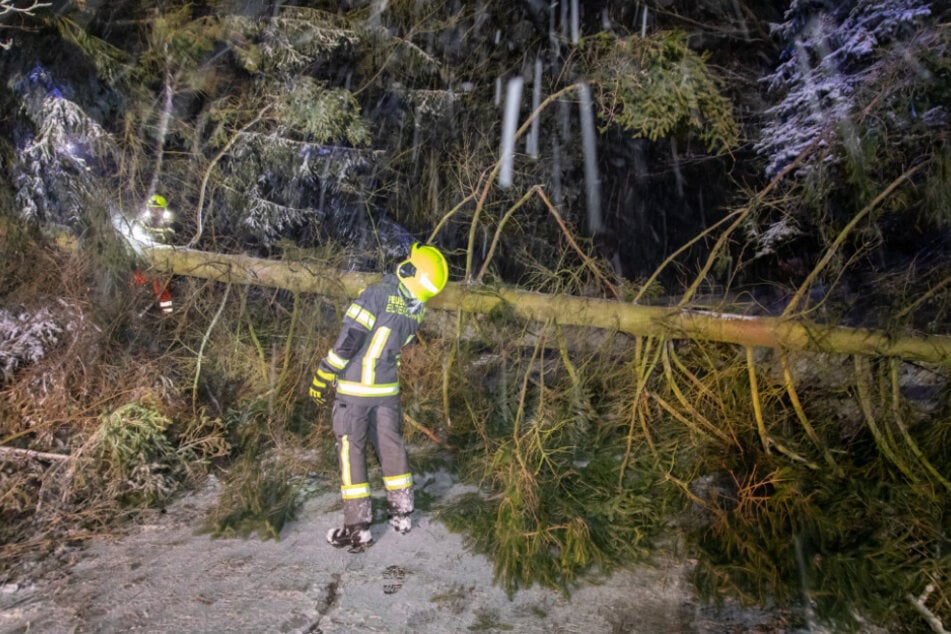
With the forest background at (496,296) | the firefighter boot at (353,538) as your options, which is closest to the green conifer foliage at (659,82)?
the forest background at (496,296)

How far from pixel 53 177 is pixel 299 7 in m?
3.02

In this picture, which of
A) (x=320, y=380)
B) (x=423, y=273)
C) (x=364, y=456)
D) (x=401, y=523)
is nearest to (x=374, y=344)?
(x=320, y=380)

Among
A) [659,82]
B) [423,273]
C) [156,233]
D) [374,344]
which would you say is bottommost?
[374,344]

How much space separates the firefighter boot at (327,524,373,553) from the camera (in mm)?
3678

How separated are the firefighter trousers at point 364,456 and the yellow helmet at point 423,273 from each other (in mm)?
832

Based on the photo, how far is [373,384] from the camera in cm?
385

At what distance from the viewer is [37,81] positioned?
560cm

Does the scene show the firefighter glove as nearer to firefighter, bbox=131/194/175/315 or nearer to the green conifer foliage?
firefighter, bbox=131/194/175/315

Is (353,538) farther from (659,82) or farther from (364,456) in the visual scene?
(659,82)

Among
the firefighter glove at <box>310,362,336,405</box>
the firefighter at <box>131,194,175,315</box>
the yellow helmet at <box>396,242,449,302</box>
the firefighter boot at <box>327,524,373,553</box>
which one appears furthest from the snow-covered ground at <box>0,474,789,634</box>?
the firefighter at <box>131,194,175,315</box>

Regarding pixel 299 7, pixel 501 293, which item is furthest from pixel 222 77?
pixel 501 293

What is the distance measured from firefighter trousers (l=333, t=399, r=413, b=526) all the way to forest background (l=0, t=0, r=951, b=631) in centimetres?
47

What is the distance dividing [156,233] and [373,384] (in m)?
3.07

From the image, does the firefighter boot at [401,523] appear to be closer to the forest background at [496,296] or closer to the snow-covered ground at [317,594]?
the snow-covered ground at [317,594]
